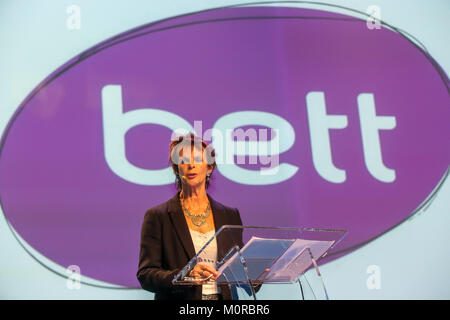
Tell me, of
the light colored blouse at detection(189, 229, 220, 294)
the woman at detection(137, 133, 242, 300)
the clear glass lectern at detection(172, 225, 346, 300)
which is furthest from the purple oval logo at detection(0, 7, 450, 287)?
the clear glass lectern at detection(172, 225, 346, 300)

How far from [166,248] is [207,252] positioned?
1.90ft

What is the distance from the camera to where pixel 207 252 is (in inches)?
88.2

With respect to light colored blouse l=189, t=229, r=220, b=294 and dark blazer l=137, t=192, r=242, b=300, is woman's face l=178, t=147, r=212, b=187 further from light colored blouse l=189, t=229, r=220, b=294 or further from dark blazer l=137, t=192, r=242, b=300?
light colored blouse l=189, t=229, r=220, b=294

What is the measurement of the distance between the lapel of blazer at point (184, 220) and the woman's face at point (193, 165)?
0.43ft

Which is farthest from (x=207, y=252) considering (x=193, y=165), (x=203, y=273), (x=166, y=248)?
(x=193, y=165)

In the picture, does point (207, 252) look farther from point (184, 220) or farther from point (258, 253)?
point (184, 220)

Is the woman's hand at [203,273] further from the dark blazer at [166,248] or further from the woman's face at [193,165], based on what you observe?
the woman's face at [193,165]

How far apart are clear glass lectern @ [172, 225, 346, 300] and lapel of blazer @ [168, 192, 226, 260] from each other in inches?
18.1

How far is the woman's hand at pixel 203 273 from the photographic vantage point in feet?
7.27

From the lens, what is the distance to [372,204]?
4160 mm

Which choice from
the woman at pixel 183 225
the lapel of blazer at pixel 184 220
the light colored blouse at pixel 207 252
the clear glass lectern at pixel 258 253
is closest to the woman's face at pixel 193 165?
the woman at pixel 183 225

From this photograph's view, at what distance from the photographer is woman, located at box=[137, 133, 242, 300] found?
103 inches
